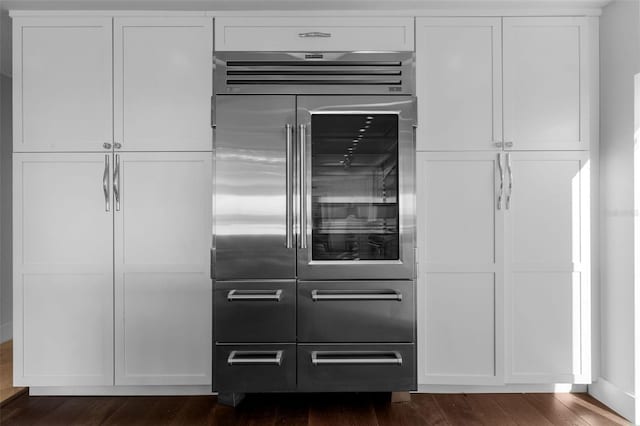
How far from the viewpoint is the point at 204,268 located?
8.59 feet

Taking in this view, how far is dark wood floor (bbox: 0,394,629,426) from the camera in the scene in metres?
2.39

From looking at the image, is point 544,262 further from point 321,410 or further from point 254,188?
point 254,188

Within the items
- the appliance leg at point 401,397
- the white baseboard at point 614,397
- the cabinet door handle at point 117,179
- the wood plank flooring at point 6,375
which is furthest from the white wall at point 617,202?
the wood plank flooring at point 6,375

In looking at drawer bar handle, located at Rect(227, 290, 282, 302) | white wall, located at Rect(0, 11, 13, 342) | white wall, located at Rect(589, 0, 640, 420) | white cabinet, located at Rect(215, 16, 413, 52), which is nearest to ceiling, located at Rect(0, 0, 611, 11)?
white cabinet, located at Rect(215, 16, 413, 52)

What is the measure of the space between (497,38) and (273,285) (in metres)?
2.01

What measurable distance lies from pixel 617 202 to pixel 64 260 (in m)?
3.35

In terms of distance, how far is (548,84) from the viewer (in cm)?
264

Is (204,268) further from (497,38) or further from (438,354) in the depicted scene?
(497,38)

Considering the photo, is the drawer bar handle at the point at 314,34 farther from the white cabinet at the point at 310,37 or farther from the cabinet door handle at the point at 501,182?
the cabinet door handle at the point at 501,182

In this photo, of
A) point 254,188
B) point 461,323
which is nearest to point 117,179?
point 254,188

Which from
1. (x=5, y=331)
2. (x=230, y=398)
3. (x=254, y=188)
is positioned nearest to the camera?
(x=254, y=188)

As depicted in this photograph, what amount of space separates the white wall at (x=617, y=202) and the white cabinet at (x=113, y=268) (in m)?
2.42

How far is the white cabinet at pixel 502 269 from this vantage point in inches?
103

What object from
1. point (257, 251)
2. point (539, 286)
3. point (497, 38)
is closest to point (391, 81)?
point (497, 38)
